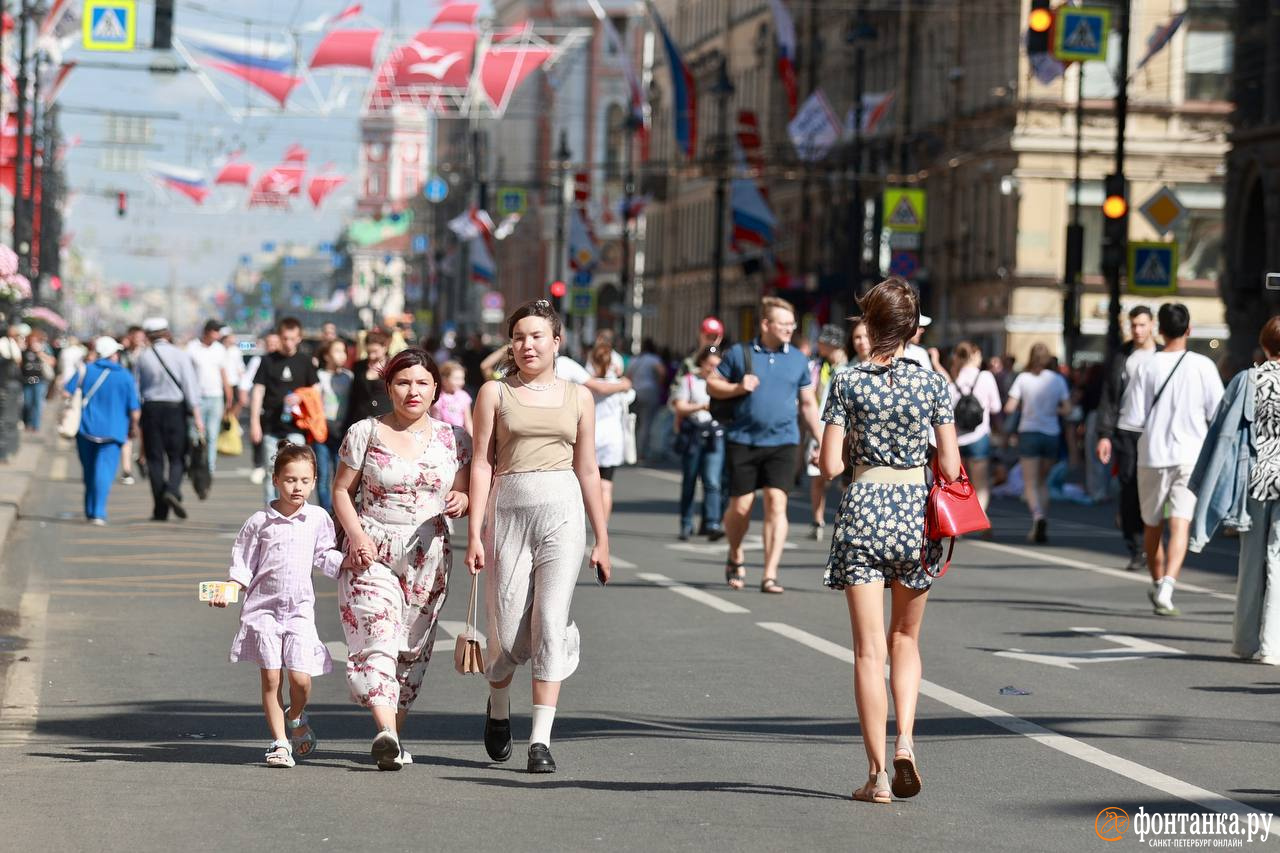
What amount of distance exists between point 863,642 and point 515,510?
1.39m

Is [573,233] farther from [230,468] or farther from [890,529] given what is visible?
[890,529]

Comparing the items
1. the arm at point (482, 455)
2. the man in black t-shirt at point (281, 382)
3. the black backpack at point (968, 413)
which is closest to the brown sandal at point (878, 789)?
the arm at point (482, 455)

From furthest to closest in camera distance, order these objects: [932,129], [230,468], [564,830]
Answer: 1. [932,129]
2. [230,468]
3. [564,830]

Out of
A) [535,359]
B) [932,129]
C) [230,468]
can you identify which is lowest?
[230,468]

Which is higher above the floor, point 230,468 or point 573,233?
point 573,233

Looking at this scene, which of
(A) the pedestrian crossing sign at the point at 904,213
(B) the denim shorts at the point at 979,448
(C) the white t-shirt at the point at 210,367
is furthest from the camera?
(A) the pedestrian crossing sign at the point at 904,213

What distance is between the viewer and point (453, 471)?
29.3ft

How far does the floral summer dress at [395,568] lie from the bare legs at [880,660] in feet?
5.12

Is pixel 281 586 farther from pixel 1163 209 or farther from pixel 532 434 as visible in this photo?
pixel 1163 209

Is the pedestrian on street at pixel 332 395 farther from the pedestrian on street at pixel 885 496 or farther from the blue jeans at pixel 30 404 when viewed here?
the blue jeans at pixel 30 404

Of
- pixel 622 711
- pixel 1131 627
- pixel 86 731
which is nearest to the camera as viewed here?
pixel 86 731

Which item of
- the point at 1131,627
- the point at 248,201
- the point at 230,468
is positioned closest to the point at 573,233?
the point at 248,201

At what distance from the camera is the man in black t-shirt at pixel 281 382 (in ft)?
Answer: 65.4

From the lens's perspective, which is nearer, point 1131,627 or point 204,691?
point 204,691
